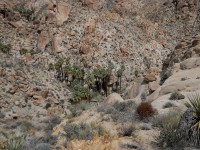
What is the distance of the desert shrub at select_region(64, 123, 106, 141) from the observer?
15.5m

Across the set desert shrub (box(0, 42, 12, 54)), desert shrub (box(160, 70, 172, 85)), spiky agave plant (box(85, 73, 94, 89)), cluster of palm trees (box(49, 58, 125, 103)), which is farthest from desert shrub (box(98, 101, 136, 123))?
desert shrub (box(0, 42, 12, 54))

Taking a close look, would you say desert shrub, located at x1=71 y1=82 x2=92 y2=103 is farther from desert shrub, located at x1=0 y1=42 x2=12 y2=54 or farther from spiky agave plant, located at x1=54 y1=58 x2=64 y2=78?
desert shrub, located at x1=0 y1=42 x2=12 y2=54

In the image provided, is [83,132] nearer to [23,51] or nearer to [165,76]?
[165,76]

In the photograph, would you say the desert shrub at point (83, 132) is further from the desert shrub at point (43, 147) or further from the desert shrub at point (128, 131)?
the desert shrub at point (43, 147)

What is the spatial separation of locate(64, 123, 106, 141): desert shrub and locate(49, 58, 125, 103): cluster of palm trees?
4943 cm

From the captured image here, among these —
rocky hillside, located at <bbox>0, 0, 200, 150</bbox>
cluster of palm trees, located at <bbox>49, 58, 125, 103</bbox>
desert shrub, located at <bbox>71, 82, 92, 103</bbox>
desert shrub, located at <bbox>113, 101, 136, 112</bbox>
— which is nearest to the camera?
desert shrub, located at <bbox>113, 101, 136, 112</bbox>

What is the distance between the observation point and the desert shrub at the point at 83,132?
50.8 ft

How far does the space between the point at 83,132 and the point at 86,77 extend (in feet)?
190

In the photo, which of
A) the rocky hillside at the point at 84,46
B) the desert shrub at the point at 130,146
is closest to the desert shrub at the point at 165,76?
the rocky hillside at the point at 84,46

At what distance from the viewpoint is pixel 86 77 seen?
73.4 meters

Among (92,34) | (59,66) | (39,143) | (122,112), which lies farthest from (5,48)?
(39,143)

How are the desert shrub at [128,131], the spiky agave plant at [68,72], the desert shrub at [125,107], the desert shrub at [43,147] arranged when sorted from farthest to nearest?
the spiky agave plant at [68,72], the desert shrub at [125,107], the desert shrub at [128,131], the desert shrub at [43,147]

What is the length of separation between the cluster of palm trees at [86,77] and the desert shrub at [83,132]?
49.4 metres

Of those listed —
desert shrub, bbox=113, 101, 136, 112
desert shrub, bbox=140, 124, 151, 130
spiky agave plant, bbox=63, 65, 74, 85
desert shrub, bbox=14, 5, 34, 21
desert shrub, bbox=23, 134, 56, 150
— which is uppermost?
desert shrub, bbox=14, 5, 34, 21
